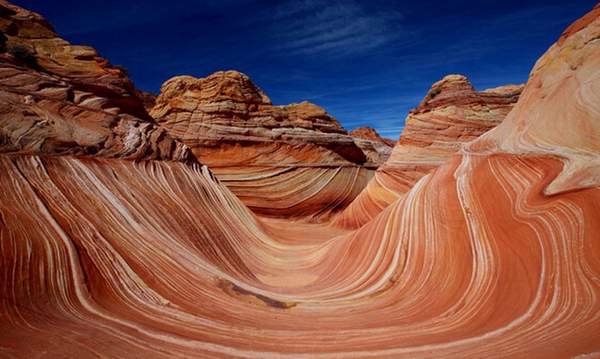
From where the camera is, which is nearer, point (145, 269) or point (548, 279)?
point (548, 279)

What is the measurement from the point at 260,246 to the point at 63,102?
4.56 m

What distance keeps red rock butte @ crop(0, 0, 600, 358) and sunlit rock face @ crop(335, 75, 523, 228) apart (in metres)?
4.81

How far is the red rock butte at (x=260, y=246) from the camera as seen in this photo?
2471 millimetres

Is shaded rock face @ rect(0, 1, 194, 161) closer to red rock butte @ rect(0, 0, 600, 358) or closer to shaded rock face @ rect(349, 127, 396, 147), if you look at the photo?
red rock butte @ rect(0, 0, 600, 358)

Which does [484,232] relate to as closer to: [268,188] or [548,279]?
[548,279]

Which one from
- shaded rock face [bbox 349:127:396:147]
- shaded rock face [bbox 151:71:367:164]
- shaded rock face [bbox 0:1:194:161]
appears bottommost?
shaded rock face [bbox 0:1:194:161]

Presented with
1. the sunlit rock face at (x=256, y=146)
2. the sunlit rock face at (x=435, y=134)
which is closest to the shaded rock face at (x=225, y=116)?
the sunlit rock face at (x=256, y=146)

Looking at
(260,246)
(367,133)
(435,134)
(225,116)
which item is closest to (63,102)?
(260,246)

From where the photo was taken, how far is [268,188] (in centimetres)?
1352

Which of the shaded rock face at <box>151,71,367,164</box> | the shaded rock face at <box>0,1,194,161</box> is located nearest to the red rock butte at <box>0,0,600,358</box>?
the shaded rock face at <box>0,1,194,161</box>

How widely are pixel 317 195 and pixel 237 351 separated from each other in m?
12.0

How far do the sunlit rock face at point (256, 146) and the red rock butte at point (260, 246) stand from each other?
551 cm

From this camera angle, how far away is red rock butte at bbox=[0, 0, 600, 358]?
8.11 feet

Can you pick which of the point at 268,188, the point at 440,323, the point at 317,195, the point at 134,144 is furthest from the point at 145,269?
the point at 317,195
